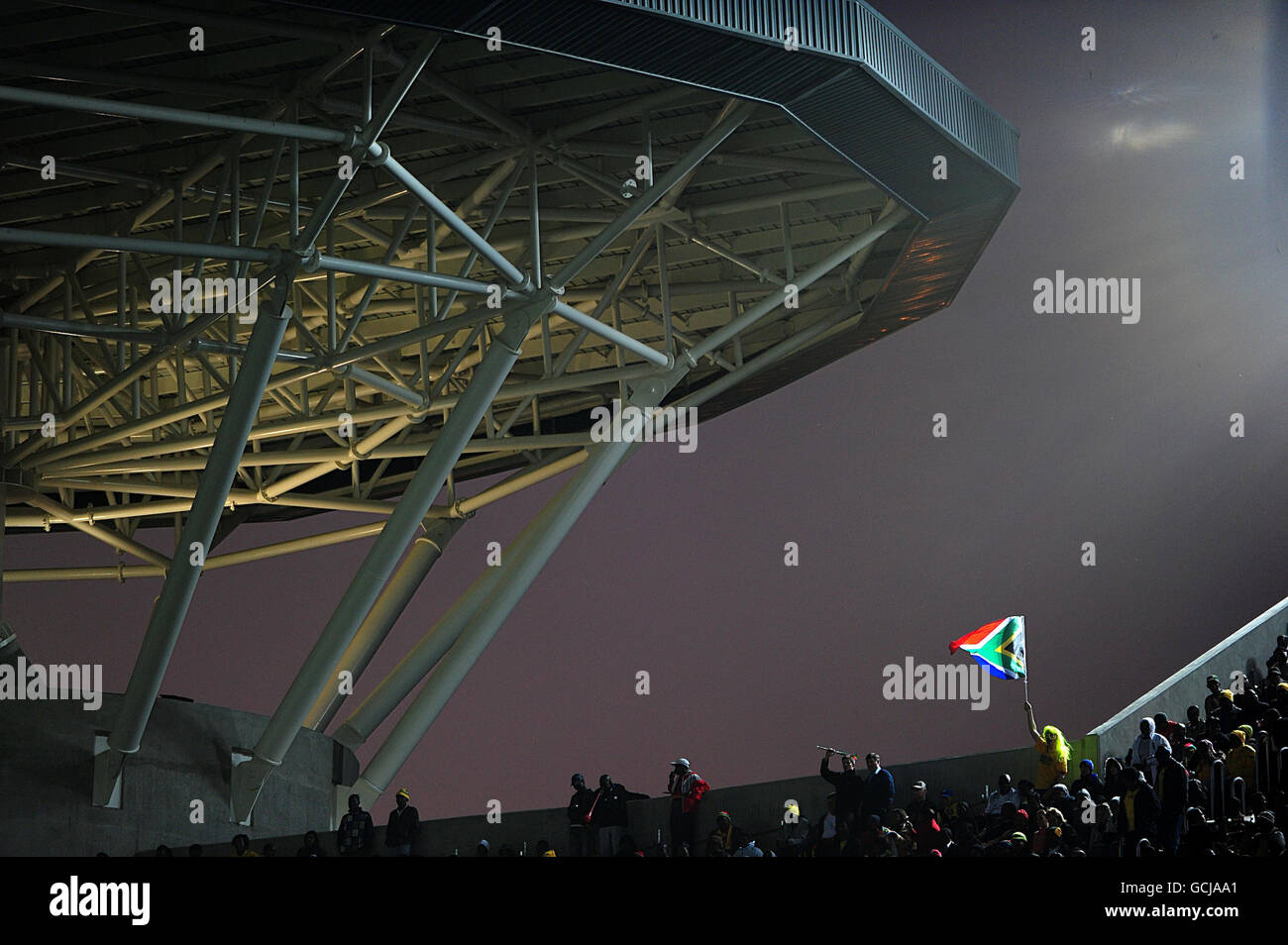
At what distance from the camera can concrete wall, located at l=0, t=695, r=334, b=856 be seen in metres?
29.8

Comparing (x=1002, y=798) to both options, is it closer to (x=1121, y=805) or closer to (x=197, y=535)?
(x=1121, y=805)

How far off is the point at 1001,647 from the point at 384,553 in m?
9.86

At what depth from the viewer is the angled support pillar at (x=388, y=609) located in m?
38.3

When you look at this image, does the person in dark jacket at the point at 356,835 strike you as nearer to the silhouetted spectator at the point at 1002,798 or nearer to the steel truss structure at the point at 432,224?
the steel truss structure at the point at 432,224

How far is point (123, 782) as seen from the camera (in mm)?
30484

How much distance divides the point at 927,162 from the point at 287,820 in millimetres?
17570

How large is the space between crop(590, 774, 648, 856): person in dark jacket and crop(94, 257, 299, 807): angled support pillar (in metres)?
7.01

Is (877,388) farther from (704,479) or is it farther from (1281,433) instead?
(1281,433)

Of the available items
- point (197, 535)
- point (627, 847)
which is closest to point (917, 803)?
point (627, 847)

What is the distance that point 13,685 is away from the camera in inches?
1227

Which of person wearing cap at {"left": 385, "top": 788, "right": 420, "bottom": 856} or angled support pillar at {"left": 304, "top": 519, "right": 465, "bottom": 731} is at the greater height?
angled support pillar at {"left": 304, "top": 519, "right": 465, "bottom": 731}

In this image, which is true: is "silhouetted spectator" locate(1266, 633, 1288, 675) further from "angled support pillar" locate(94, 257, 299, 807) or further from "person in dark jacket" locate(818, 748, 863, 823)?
"angled support pillar" locate(94, 257, 299, 807)

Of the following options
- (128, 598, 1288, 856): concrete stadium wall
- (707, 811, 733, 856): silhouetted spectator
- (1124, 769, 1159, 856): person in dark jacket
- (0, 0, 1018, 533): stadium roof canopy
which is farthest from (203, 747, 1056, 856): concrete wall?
(0, 0, 1018, 533): stadium roof canopy

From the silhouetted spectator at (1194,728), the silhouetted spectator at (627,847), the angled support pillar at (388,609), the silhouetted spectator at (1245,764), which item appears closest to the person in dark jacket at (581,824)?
the silhouetted spectator at (627,847)
